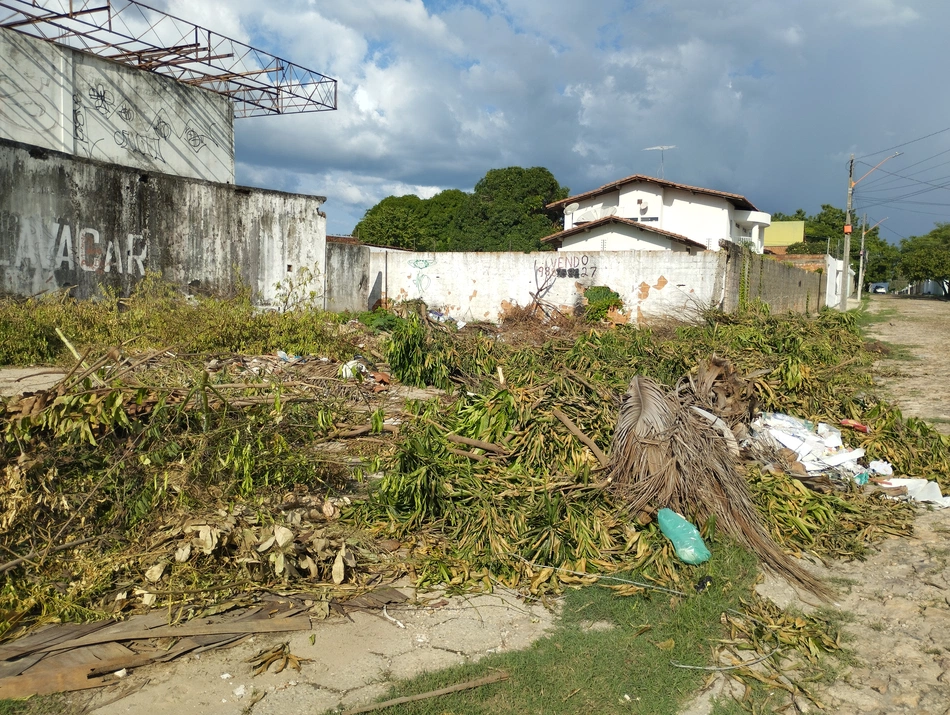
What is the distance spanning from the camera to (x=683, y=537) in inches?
168

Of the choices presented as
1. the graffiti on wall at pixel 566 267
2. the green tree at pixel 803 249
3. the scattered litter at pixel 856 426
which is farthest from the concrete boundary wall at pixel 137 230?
the green tree at pixel 803 249

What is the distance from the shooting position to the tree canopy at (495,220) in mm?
35938

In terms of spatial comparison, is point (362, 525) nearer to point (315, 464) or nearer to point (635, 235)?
point (315, 464)

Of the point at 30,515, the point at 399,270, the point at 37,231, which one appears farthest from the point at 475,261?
the point at 30,515

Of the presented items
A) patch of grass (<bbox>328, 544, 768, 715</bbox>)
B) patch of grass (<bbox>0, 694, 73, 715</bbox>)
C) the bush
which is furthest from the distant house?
patch of grass (<bbox>0, 694, 73, 715</bbox>)

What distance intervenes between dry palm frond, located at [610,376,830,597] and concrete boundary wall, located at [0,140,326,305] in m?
8.08

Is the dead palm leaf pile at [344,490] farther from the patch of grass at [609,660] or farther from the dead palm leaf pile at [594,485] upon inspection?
the patch of grass at [609,660]

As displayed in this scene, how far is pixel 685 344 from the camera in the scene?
8.59 metres

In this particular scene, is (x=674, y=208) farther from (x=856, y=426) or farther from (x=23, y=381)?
(x=23, y=381)

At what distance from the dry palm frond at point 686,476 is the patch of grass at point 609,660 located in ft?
1.26

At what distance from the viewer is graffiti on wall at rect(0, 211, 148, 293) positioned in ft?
35.8

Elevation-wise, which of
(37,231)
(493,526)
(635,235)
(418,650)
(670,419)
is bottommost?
(418,650)

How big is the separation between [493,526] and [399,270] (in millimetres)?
15852

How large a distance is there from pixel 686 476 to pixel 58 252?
11126 millimetres
